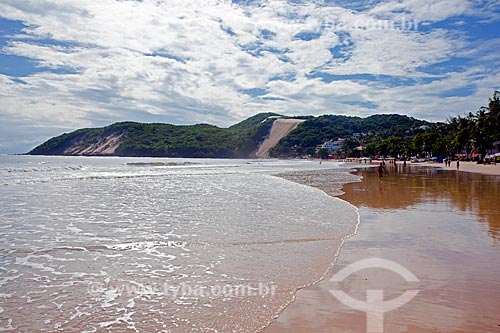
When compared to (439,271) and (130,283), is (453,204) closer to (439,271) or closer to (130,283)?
(439,271)

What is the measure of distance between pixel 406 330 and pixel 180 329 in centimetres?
250

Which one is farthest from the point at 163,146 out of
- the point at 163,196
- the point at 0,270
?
the point at 0,270

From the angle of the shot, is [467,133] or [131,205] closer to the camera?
[131,205]

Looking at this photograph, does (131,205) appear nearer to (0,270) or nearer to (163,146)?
(0,270)

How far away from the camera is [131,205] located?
15.9 metres

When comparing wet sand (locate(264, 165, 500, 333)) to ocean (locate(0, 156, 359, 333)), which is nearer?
wet sand (locate(264, 165, 500, 333))

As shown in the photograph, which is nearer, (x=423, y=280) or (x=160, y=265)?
(x=423, y=280)

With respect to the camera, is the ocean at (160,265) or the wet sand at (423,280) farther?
the ocean at (160,265)

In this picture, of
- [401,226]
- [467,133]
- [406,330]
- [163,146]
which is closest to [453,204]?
[401,226]

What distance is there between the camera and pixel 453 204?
51.5ft

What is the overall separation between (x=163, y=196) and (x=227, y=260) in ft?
40.6

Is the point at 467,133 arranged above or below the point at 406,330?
above

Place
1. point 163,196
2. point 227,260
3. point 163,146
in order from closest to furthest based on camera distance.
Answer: point 227,260 < point 163,196 < point 163,146

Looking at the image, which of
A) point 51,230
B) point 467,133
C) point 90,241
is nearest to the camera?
point 90,241
